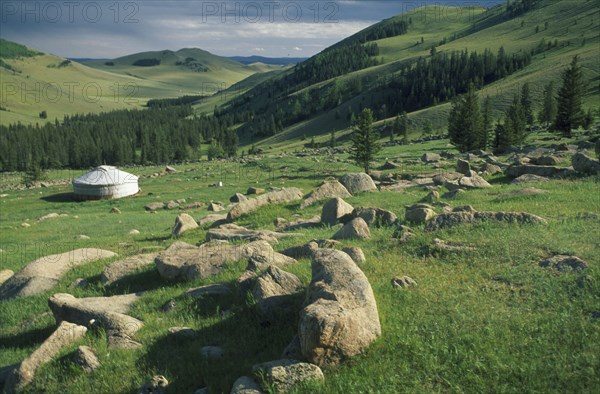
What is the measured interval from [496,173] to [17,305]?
31.9m

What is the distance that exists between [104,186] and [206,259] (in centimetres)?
5900

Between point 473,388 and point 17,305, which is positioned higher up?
point 473,388

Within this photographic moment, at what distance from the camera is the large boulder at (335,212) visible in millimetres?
19578

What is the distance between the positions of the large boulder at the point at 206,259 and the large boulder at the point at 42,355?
3504 mm

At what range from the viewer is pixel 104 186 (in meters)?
65.7

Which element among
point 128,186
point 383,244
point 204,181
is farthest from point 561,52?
point 383,244

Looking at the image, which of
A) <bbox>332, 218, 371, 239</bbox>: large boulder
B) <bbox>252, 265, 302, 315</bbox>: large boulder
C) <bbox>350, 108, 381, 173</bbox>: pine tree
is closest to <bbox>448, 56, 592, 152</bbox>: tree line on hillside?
<bbox>350, 108, 381, 173</bbox>: pine tree

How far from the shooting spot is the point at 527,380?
631cm

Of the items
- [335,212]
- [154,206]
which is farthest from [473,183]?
[154,206]

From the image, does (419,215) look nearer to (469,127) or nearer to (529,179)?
(529,179)

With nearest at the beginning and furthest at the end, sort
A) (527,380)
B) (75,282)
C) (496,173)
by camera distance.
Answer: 1. (527,380)
2. (75,282)
3. (496,173)

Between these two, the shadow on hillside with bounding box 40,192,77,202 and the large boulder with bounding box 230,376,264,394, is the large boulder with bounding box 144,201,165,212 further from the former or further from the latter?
the large boulder with bounding box 230,376,264,394

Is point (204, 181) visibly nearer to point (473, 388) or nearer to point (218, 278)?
point (218, 278)

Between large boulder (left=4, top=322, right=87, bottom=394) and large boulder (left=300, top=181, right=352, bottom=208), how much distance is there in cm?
1733
